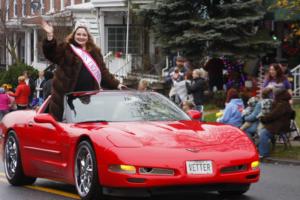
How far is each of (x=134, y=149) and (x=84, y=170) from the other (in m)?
0.83

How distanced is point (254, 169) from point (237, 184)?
27 cm

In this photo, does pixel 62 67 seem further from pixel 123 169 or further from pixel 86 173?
pixel 123 169

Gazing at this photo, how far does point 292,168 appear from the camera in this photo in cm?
1443

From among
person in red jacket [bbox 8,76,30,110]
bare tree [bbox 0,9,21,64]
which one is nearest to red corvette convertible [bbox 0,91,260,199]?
person in red jacket [bbox 8,76,30,110]

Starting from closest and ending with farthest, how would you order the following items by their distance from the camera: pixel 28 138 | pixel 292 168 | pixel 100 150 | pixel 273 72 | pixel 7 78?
1. pixel 100 150
2. pixel 28 138
3. pixel 292 168
4. pixel 273 72
5. pixel 7 78

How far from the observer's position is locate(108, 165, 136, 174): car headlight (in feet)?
28.8

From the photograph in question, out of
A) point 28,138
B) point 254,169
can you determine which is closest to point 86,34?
point 28,138

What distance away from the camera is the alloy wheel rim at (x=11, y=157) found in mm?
11586

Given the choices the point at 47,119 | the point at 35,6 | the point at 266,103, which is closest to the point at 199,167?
the point at 47,119

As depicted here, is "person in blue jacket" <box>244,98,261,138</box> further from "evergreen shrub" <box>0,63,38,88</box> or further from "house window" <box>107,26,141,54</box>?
"evergreen shrub" <box>0,63,38,88</box>

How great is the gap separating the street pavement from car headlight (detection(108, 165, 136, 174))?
1.22 metres

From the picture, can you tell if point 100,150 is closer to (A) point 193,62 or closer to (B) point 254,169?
(B) point 254,169

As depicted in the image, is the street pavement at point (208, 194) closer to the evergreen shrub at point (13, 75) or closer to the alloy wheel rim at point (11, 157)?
the alloy wheel rim at point (11, 157)

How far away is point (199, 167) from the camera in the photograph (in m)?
8.82
